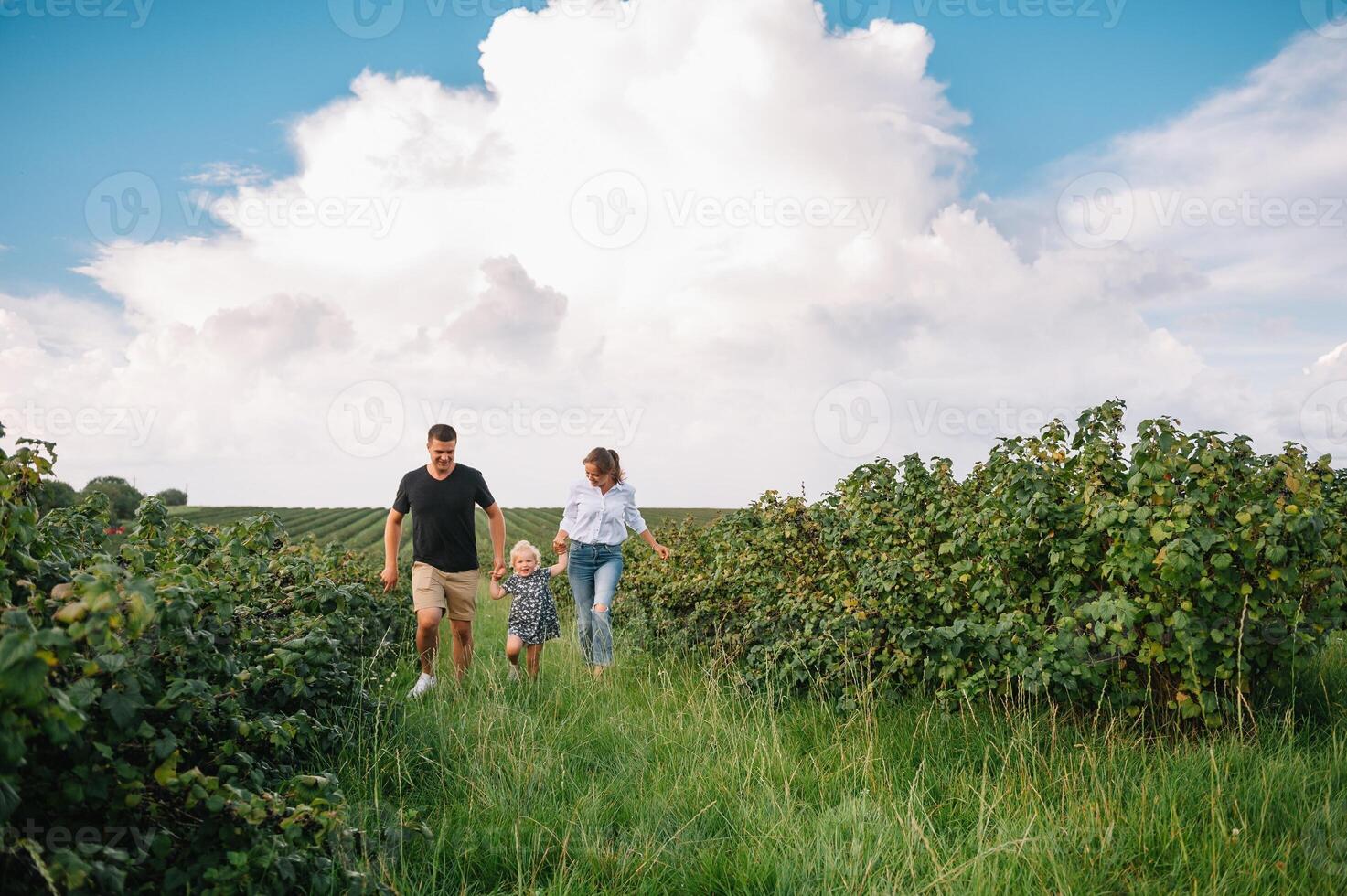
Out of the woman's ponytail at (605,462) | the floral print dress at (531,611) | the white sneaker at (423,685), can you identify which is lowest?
the white sneaker at (423,685)

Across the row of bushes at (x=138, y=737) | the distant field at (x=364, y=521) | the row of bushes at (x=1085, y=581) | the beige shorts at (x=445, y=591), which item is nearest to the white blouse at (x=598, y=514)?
the beige shorts at (x=445, y=591)

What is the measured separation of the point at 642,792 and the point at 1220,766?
3102mm

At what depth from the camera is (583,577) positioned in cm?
863

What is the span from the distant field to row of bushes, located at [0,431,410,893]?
22.4 meters

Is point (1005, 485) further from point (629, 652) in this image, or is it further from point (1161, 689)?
point (629, 652)

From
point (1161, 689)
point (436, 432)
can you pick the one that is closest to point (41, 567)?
point (436, 432)

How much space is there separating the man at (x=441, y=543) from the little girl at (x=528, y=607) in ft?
0.77

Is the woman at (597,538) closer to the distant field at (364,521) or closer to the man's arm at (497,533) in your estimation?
the man's arm at (497,533)

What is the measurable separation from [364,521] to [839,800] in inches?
1679

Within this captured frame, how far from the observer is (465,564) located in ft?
25.5

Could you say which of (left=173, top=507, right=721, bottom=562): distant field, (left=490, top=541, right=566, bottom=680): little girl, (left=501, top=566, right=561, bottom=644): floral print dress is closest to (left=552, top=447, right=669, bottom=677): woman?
(left=490, top=541, right=566, bottom=680): little girl

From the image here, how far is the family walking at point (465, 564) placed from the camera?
299 inches

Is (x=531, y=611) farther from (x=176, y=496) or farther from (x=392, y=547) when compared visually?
(x=176, y=496)

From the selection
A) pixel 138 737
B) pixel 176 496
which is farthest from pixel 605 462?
pixel 176 496
